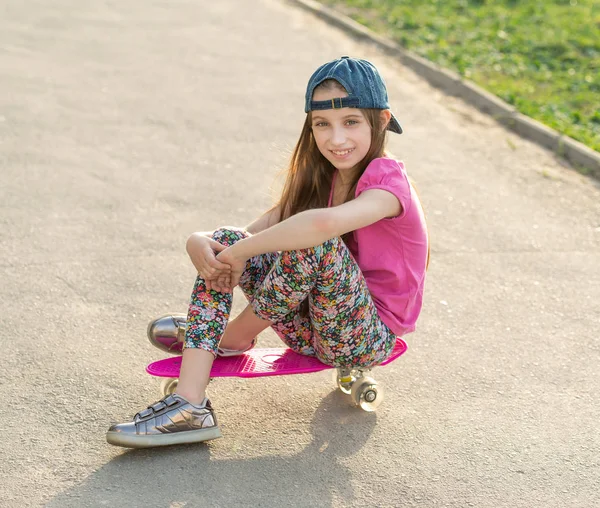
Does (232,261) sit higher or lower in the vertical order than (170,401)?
higher

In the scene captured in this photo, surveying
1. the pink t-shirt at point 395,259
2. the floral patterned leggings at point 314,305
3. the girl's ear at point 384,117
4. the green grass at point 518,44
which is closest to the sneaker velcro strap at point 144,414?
the floral patterned leggings at point 314,305

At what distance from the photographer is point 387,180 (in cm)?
323

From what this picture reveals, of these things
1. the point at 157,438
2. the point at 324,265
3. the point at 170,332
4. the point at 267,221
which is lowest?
the point at 157,438

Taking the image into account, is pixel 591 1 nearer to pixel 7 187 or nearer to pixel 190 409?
pixel 7 187

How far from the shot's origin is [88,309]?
423 cm

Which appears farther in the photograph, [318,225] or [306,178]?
[306,178]

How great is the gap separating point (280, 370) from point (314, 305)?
0.35 m

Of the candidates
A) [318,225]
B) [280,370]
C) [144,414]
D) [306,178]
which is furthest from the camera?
[306,178]

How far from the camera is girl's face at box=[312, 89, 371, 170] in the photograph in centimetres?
330

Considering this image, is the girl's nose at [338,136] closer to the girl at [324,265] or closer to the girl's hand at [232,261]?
the girl at [324,265]

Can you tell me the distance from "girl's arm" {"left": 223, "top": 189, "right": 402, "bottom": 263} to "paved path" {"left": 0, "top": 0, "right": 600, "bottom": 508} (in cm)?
69

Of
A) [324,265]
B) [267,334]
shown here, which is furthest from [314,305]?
[267,334]

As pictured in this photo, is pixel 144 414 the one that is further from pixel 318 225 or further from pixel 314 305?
pixel 318 225

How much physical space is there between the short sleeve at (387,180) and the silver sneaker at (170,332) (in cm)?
82
